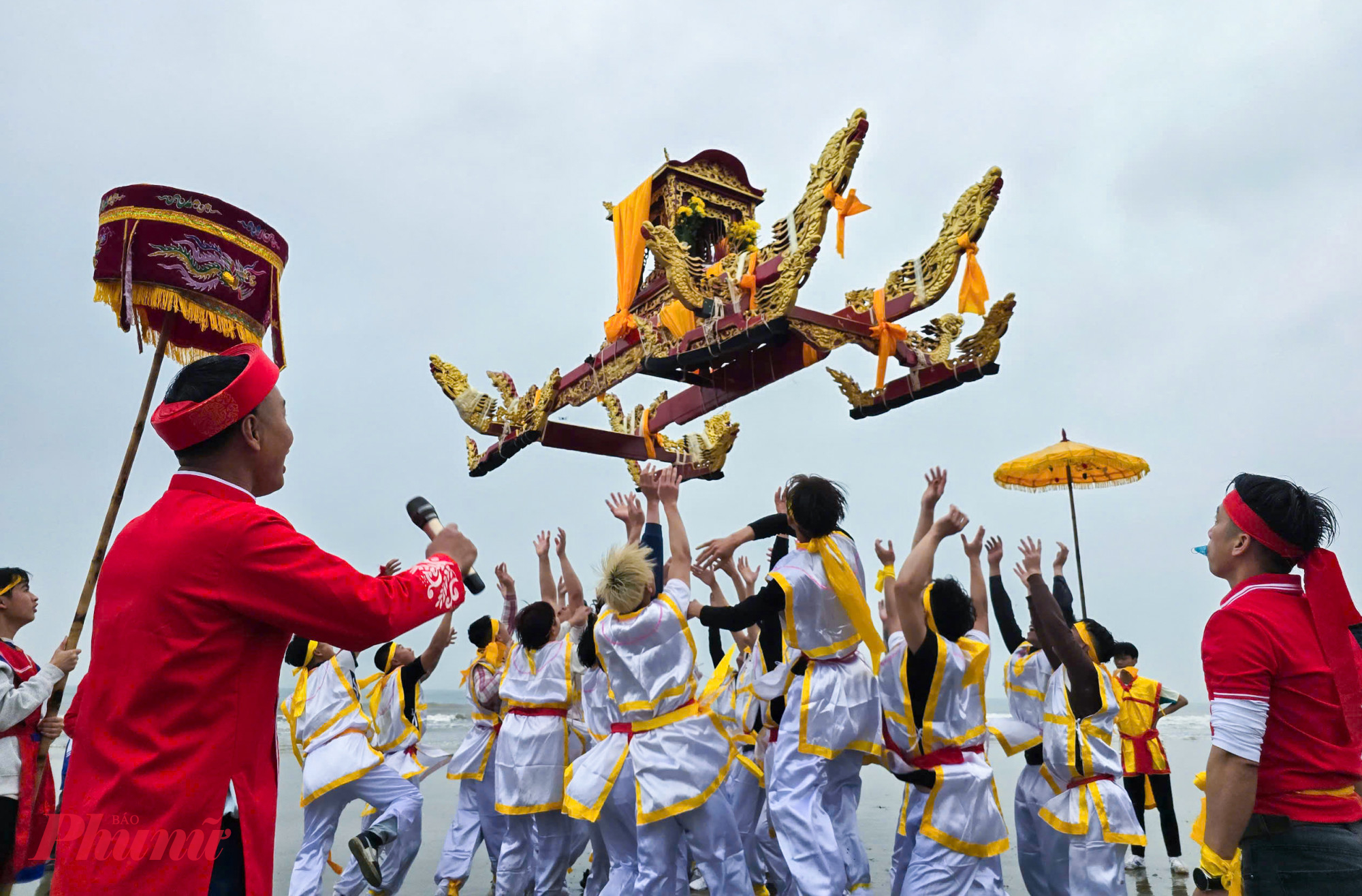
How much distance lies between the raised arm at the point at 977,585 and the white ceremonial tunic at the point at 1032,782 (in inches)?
21.1

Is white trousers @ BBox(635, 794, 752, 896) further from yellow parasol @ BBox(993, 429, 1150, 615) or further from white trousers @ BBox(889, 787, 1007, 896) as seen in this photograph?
yellow parasol @ BBox(993, 429, 1150, 615)

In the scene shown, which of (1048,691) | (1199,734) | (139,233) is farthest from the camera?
(1199,734)

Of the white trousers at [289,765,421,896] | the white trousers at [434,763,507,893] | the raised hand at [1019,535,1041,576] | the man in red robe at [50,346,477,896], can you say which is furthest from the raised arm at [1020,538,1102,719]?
the white trousers at [289,765,421,896]

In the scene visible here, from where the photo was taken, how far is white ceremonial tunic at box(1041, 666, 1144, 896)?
13.8ft

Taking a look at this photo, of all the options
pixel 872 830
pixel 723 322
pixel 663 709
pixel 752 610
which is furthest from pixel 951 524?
pixel 872 830

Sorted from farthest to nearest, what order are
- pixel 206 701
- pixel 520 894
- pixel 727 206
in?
pixel 727 206, pixel 520 894, pixel 206 701

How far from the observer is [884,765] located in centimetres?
419

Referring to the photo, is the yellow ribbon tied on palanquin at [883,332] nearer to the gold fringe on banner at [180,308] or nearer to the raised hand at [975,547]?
the raised hand at [975,547]

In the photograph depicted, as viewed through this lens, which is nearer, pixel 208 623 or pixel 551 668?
pixel 208 623

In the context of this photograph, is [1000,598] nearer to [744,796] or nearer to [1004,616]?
[1004,616]

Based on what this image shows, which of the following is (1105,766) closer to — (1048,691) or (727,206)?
(1048,691)

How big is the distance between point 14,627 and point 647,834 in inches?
116

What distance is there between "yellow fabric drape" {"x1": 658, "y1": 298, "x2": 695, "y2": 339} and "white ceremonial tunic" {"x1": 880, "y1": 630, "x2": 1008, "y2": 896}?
3.14m

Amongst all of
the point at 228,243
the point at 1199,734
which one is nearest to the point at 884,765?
the point at 228,243
